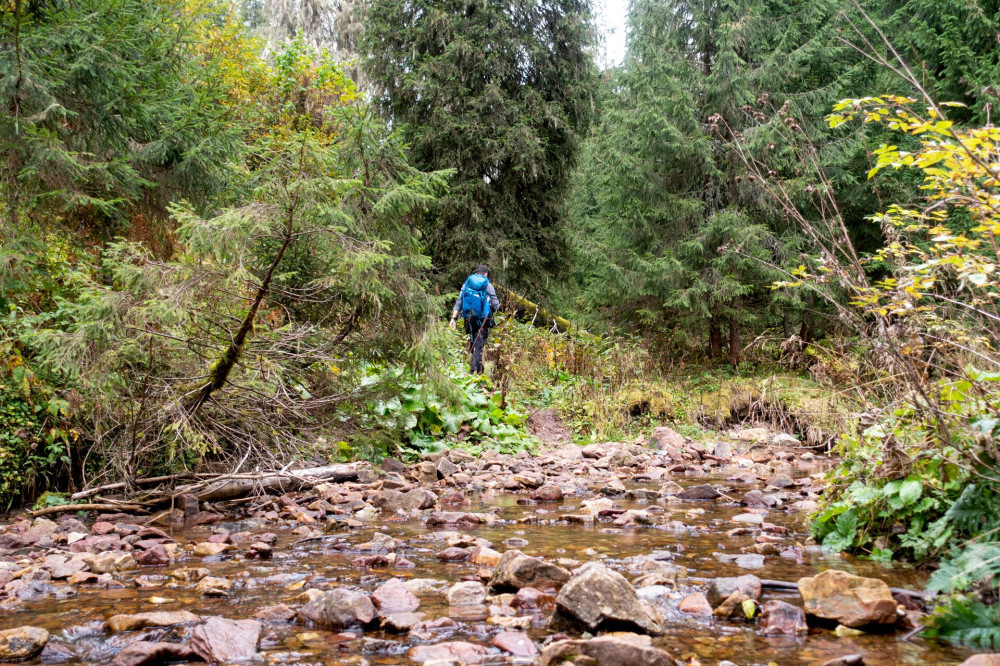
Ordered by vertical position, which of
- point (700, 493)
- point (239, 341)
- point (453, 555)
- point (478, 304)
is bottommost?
point (700, 493)

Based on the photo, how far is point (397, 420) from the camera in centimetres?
802

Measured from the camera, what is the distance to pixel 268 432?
6223 millimetres

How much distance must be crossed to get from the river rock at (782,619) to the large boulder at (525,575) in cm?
101

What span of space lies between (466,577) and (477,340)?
749 centimetres

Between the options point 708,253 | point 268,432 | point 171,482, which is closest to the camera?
point 171,482

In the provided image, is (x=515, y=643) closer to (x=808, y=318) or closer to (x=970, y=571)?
(x=970, y=571)

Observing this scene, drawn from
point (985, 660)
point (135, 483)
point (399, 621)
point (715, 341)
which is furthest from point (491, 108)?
point (985, 660)

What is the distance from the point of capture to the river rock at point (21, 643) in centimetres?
267

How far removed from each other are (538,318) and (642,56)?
22.0ft

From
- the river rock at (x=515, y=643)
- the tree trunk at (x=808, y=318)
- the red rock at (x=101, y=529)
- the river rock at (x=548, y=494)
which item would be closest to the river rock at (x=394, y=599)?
the river rock at (x=515, y=643)

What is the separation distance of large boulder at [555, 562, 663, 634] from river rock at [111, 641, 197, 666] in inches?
61.1

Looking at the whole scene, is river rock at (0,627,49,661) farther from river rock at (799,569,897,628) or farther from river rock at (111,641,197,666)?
river rock at (799,569,897,628)

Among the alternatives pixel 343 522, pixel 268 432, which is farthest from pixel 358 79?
pixel 343 522

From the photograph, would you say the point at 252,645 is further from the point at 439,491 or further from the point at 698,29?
the point at 698,29
